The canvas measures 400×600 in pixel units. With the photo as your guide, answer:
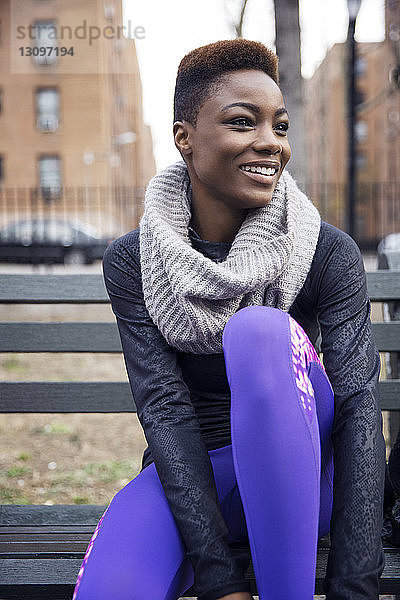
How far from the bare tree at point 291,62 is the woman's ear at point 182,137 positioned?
2.81 m

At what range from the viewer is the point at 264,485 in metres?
1.41

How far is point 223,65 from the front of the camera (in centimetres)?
183

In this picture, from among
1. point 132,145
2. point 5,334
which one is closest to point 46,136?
point 132,145

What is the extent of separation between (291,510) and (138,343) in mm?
692

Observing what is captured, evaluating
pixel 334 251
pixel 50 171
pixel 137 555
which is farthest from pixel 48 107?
pixel 137 555

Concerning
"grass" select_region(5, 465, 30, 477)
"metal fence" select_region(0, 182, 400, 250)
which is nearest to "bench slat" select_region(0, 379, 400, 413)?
"grass" select_region(5, 465, 30, 477)

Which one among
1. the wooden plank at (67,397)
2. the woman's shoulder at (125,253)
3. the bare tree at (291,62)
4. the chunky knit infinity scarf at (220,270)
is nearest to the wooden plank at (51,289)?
the wooden plank at (67,397)

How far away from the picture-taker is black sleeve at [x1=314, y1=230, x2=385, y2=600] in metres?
1.47

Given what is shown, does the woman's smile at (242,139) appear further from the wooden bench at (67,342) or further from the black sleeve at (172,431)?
the wooden bench at (67,342)

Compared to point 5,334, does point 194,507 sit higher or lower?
lower

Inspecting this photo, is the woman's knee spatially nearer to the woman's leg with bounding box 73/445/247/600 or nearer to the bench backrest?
the woman's leg with bounding box 73/445/247/600

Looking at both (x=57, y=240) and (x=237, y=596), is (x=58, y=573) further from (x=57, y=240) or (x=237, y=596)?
(x=57, y=240)

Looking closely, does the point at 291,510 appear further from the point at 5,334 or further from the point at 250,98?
the point at 5,334

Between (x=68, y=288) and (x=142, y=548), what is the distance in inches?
50.5
